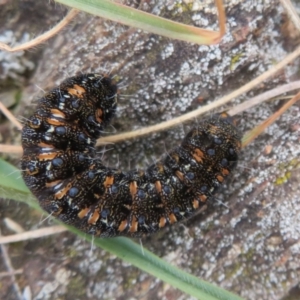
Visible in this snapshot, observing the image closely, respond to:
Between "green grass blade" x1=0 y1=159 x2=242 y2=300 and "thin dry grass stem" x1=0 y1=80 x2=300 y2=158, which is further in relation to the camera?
"thin dry grass stem" x1=0 y1=80 x2=300 y2=158

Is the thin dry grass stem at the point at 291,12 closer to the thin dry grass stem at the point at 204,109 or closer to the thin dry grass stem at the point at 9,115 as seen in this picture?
the thin dry grass stem at the point at 204,109

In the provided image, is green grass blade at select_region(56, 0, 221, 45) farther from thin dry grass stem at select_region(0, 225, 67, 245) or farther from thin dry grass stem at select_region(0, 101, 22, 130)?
thin dry grass stem at select_region(0, 225, 67, 245)

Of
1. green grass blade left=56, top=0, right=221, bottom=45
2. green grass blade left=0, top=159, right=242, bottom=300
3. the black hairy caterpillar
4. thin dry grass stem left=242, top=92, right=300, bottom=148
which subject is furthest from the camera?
thin dry grass stem left=242, top=92, right=300, bottom=148

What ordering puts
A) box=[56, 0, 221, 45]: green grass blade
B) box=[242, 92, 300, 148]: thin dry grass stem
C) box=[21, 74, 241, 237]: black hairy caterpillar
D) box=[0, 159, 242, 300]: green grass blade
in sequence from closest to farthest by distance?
1. box=[56, 0, 221, 45]: green grass blade
2. box=[0, 159, 242, 300]: green grass blade
3. box=[21, 74, 241, 237]: black hairy caterpillar
4. box=[242, 92, 300, 148]: thin dry grass stem

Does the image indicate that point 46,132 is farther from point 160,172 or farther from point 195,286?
point 195,286

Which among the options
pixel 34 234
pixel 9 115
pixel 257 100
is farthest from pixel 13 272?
pixel 257 100

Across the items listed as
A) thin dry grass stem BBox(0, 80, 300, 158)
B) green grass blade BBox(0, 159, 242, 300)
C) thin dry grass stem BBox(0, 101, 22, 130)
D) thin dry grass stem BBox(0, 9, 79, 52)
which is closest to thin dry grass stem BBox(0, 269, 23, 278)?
green grass blade BBox(0, 159, 242, 300)

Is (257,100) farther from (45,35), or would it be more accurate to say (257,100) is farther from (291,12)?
(45,35)
